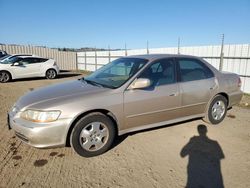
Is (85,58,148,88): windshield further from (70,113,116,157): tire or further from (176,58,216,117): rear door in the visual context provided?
(176,58,216,117): rear door

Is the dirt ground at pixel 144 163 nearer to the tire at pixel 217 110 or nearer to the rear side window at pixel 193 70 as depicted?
the tire at pixel 217 110

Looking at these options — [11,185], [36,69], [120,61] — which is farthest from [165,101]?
[36,69]

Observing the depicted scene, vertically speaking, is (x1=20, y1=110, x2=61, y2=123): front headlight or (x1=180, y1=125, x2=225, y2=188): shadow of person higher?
(x1=20, y1=110, x2=61, y2=123): front headlight

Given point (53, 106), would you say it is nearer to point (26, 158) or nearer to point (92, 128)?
point (92, 128)

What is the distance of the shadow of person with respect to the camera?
9.05ft

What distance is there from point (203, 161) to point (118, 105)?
5.15 ft

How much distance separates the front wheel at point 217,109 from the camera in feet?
15.5

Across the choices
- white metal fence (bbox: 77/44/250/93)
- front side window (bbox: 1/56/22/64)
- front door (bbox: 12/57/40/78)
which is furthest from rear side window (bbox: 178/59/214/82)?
front side window (bbox: 1/56/22/64)

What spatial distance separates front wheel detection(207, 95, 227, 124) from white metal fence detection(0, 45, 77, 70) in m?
19.3

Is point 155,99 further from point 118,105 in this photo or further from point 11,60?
point 11,60

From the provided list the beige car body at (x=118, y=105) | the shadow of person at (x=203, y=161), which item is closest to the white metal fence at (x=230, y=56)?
the beige car body at (x=118, y=105)

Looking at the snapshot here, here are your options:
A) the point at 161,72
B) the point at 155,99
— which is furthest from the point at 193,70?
the point at 155,99

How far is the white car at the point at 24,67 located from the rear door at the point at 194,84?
10973 mm

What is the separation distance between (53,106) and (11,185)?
113 centimetres
